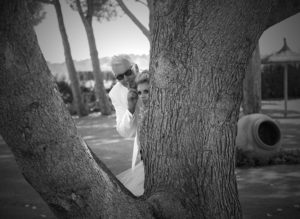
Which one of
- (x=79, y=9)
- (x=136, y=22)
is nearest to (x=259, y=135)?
(x=136, y=22)

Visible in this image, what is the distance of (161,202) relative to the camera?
199cm

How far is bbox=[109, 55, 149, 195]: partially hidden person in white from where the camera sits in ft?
10.1

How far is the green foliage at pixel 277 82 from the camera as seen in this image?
20.4 m

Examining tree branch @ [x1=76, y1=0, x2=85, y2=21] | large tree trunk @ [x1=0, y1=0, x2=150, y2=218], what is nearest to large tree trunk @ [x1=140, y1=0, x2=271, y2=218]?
large tree trunk @ [x1=0, y1=0, x2=150, y2=218]

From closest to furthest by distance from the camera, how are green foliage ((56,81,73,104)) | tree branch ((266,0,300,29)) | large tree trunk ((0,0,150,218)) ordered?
large tree trunk ((0,0,150,218))
tree branch ((266,0,300,29))
green foliage ((56,81,73,104))

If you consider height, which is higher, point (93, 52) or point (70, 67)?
point (93, 52)

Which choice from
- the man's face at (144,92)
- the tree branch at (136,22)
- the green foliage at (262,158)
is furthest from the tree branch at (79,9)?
the man's face at (144,92)

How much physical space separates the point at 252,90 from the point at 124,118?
7.70 m

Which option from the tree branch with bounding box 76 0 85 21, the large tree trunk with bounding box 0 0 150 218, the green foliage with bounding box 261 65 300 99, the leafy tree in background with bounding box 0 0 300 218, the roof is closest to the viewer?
the large tree trunk with bounding box 0 0 150 218

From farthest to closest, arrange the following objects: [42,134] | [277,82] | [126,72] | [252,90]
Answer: [277,82]
[252,90]
[126,72]
[42,134]

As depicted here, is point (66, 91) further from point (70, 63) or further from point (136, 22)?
point (136, 22)

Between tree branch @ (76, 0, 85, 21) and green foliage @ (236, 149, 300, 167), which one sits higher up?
tree branch @ (76, 0, 85, 21)

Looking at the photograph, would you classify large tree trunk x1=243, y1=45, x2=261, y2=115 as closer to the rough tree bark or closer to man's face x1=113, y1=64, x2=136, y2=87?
man's face x1=113, y1=64, x2=136, y2=87

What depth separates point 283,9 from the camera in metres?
2.63
